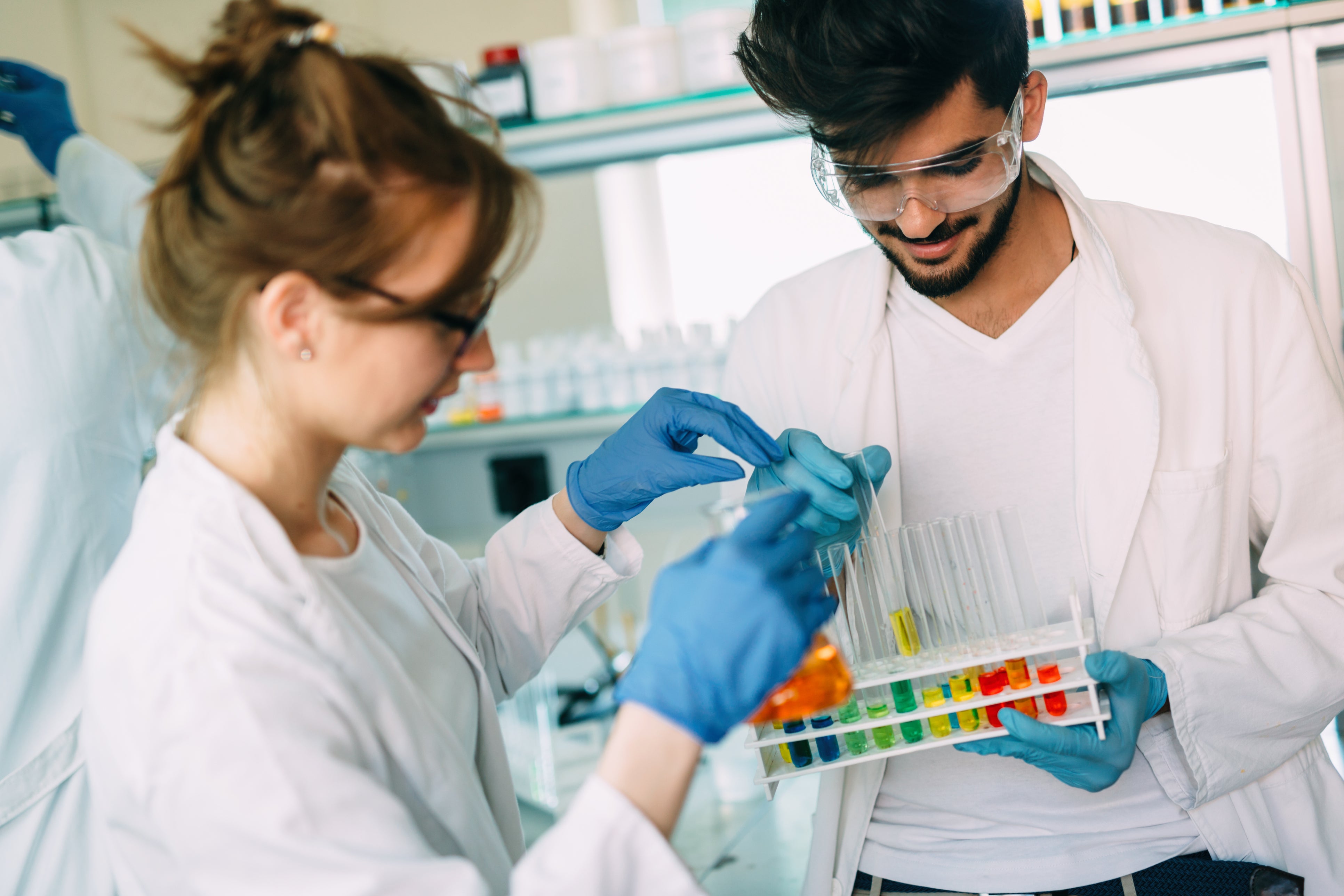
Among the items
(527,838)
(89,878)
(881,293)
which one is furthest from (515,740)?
(881,293)

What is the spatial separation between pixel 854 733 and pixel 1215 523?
600 mm

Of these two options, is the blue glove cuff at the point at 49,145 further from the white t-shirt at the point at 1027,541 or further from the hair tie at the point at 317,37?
the white t-shirt at the point at 1027,541

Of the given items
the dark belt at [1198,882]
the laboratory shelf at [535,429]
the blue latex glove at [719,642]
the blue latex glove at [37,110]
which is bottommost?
the dark belt at [1198,882]

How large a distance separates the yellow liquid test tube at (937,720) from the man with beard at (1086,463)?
0.15 ft

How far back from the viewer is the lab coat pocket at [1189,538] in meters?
1.40

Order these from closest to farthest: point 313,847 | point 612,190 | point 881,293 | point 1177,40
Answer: point 313,847 < point 881,293 < point 1177,40 < point 612,190

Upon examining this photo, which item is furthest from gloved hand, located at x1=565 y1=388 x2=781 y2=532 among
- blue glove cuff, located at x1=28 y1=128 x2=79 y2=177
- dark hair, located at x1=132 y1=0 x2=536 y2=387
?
blue glove cuff, located at x1=28 y1=128 x2=79 y2=177

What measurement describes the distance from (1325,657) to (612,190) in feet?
7.57

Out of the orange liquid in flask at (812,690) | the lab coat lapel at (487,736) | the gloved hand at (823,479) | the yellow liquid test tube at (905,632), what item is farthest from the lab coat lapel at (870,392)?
the lab coat lapel at (487,736)

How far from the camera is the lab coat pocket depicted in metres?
1.40

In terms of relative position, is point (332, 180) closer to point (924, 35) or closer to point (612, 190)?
point (924, 35)

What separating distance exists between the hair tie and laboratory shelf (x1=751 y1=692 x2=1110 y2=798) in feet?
2.85

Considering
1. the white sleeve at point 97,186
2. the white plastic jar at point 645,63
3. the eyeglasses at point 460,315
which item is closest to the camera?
the eyeglasses at point 460,315

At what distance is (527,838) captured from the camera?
→ 8.84 ft
